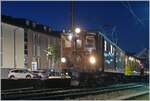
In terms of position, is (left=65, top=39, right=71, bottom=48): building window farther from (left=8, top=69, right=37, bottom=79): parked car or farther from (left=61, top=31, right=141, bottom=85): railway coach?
(left=8, top=69, right=37, bottom=79): parked car

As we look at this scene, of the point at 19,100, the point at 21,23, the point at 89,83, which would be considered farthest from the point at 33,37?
the point at 19,100

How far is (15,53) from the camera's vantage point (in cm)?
5047

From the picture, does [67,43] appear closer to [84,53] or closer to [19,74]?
[84,53]

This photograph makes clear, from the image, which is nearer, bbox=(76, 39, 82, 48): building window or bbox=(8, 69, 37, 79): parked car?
bbox=(76, 39, 82, 48): building window

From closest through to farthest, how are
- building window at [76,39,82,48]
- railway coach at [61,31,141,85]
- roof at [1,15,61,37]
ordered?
1. railway coach at [61,31,141,85]
2. building window at [76,39,82,48]
3. roof at [1,15,61,37]

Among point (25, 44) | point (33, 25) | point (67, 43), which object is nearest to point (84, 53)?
point (67, 43)

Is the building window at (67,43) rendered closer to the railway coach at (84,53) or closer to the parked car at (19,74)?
the railway coach at (84,53)

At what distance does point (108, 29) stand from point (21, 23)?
2741 centimetres

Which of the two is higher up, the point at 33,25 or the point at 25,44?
the point at 33,25

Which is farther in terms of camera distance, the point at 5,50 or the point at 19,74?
the point at 5,50

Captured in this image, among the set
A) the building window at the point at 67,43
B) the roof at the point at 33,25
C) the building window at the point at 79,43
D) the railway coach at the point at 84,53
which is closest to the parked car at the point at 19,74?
the roof at the point at 33,25

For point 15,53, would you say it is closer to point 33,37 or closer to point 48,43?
point 33,37

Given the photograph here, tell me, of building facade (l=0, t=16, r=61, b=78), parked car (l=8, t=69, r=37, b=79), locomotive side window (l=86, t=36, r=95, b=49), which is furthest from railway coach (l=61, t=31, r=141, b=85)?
building facade (l=0, t=16, r=61, b=78)

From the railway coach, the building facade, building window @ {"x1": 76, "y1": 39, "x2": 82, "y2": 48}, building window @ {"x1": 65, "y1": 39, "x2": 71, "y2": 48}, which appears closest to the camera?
the railway coach
